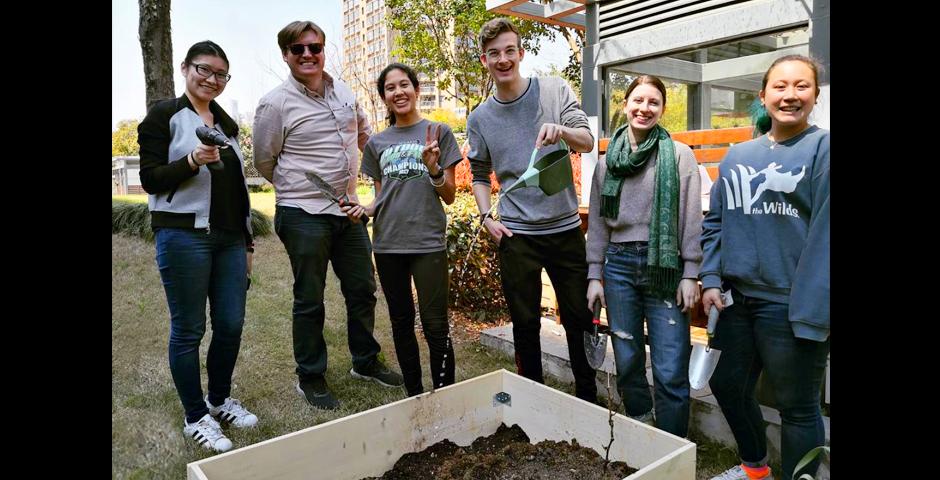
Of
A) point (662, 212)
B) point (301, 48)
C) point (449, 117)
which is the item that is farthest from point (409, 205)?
point (449, 117)

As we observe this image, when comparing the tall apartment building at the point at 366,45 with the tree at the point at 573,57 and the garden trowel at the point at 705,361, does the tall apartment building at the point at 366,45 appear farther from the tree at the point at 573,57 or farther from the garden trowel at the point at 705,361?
the garden trowel at the point at 705,361

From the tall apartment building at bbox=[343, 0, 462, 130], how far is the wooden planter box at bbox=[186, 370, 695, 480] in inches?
508

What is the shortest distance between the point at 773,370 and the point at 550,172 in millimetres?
1057

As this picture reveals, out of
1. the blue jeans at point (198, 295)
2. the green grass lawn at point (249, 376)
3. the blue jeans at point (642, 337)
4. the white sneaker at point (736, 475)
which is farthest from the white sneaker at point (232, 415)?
the white sneaker at point (736, 475)

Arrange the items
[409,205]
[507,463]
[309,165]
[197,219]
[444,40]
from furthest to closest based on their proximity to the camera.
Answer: [444,40] → [309,165] → [409,205] → [197,219] → [507,463]

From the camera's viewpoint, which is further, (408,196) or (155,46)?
(155,46)

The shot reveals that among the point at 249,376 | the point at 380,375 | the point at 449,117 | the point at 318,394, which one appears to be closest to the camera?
the point at 318,394

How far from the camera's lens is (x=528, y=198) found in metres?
2.54

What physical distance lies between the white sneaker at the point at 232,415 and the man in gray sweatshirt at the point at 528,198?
137cm

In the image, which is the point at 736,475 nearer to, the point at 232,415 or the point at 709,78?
the point at 232,415

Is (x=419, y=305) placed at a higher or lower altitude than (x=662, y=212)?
lower
